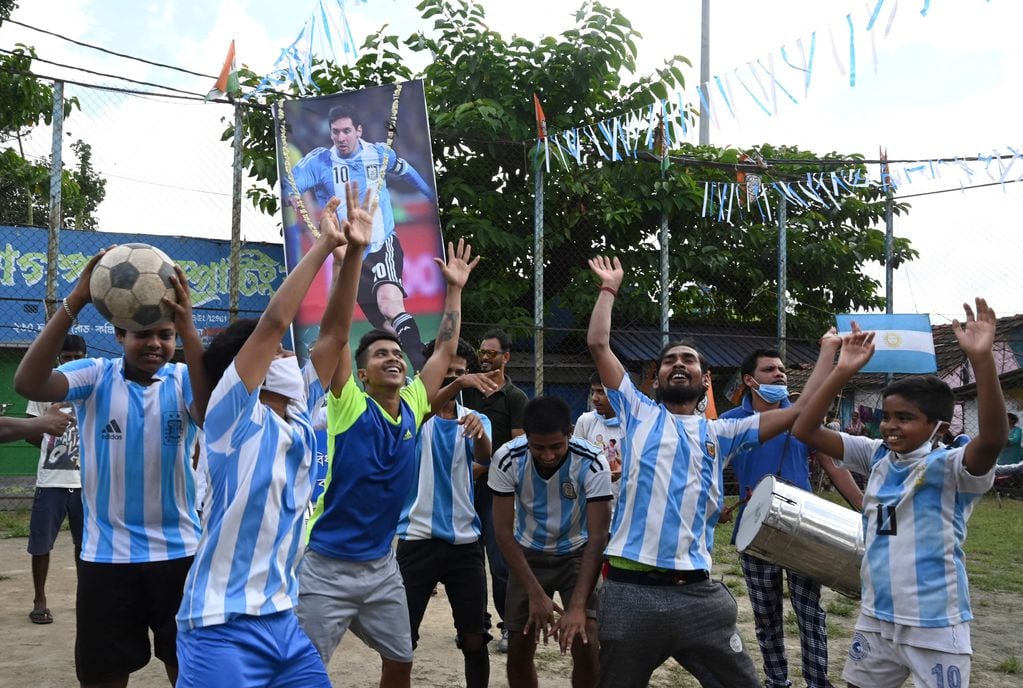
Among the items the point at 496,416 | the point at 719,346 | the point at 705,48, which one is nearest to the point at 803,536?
the point at 496,416

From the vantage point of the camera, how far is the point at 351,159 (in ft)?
35.9

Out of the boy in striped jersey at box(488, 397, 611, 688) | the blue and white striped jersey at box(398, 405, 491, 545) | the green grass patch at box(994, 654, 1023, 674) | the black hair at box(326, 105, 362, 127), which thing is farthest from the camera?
the black hair at box(326, 105, 362, 127)

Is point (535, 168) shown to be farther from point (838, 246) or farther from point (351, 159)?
point (838, 246)

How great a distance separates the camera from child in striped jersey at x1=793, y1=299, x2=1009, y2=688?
12.1ft

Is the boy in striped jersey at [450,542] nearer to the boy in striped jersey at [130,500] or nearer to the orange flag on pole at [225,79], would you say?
the boy in striped jersey at [130,500]

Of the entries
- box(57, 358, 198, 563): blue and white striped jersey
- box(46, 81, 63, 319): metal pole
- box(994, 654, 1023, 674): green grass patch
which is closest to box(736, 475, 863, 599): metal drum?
box(994, 654, 1023, 674): green grass patch

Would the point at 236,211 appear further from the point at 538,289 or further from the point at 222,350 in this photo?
the point at 222,350

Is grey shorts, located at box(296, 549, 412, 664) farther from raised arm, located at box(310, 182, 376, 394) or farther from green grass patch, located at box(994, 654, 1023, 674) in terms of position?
green grass patch, located at box(994, 654, 1023, 674)

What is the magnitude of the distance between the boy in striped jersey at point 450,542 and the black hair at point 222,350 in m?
1.69

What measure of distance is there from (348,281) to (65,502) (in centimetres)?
459

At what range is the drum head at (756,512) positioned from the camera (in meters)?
4.63

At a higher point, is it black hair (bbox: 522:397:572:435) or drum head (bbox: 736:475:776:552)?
black hair (bbox: 522:397:572:435)

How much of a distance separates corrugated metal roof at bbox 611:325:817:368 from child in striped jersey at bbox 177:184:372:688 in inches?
373

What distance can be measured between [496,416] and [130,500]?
117 inches
